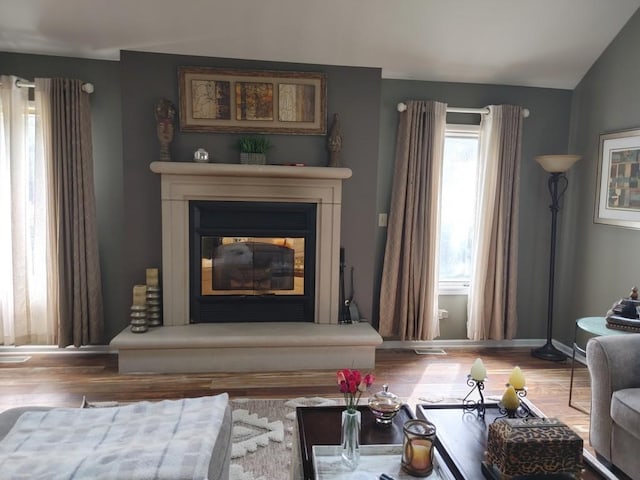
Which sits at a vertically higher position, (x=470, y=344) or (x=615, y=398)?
(x=615, y=398)

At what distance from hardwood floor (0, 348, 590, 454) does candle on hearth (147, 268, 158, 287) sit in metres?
0.70

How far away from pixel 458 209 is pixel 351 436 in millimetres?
2999

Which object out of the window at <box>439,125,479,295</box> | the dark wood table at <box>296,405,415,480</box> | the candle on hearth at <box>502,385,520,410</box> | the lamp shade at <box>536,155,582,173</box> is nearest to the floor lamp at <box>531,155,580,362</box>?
the lamp shade at <box>536,155,582,173</box>

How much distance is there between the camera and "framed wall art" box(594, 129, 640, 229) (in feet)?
11.7

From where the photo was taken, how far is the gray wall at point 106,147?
3.79 meters

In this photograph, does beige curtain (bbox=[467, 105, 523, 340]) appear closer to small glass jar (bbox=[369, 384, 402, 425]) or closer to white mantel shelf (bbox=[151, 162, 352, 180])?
white mantel shelf (bbox=[151, 162, 352, 180])

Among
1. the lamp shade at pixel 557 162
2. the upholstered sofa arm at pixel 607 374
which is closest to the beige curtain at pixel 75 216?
the upholstered sofa arm at pixel 607 374

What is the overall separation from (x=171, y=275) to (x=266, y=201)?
957 millimetres

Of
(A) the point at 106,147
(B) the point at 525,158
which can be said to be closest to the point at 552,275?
(B) the point at 525,158

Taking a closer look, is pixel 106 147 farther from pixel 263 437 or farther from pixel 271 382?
pixel 263 437

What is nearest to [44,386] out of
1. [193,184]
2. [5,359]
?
[5,359]

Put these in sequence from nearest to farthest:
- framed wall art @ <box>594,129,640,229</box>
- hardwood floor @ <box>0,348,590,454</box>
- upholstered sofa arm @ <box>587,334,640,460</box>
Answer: upholstered sofa arm @ <box>587,334,640,460</box> → hardwood floor @ <box>0,348,590,454</box> → framed wall art @ <box>594,129,640,229</box>

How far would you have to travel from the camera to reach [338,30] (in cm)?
359

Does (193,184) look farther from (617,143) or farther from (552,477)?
(617,143)
